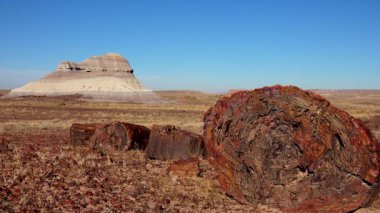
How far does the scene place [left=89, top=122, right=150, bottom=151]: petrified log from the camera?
9.91m

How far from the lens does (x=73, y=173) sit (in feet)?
23.5

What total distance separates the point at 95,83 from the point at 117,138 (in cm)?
6464

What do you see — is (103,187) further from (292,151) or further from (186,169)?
(292,151)

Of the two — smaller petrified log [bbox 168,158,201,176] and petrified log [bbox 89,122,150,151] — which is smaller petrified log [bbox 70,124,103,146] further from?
smaller petrified log [bbox 168,158,201,176]

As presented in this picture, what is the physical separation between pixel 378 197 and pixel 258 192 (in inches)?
81.9

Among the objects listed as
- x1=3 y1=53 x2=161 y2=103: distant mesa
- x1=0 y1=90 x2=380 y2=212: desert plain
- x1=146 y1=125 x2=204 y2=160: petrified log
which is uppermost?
x1=3 y1=53 x2=161 y2=103: distant mesa

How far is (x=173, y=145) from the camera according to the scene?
9.31m

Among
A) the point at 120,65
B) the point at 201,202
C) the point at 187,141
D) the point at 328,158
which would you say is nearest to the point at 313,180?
the point at 328,158

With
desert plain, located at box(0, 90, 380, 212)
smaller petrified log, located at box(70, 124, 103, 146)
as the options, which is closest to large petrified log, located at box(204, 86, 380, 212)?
desert plain, located at box(0, 90, 380, 212)

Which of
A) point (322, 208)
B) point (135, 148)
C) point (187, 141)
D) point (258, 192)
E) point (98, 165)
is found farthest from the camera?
point (135, 148)

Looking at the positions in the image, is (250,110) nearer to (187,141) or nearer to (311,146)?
(311,146)

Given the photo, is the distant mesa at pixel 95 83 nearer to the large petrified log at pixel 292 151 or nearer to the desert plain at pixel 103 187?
the desert plain at pixel 103 187

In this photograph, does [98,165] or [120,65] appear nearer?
[98,165]

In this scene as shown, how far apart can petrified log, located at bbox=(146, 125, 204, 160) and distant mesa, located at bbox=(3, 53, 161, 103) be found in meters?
57.3
